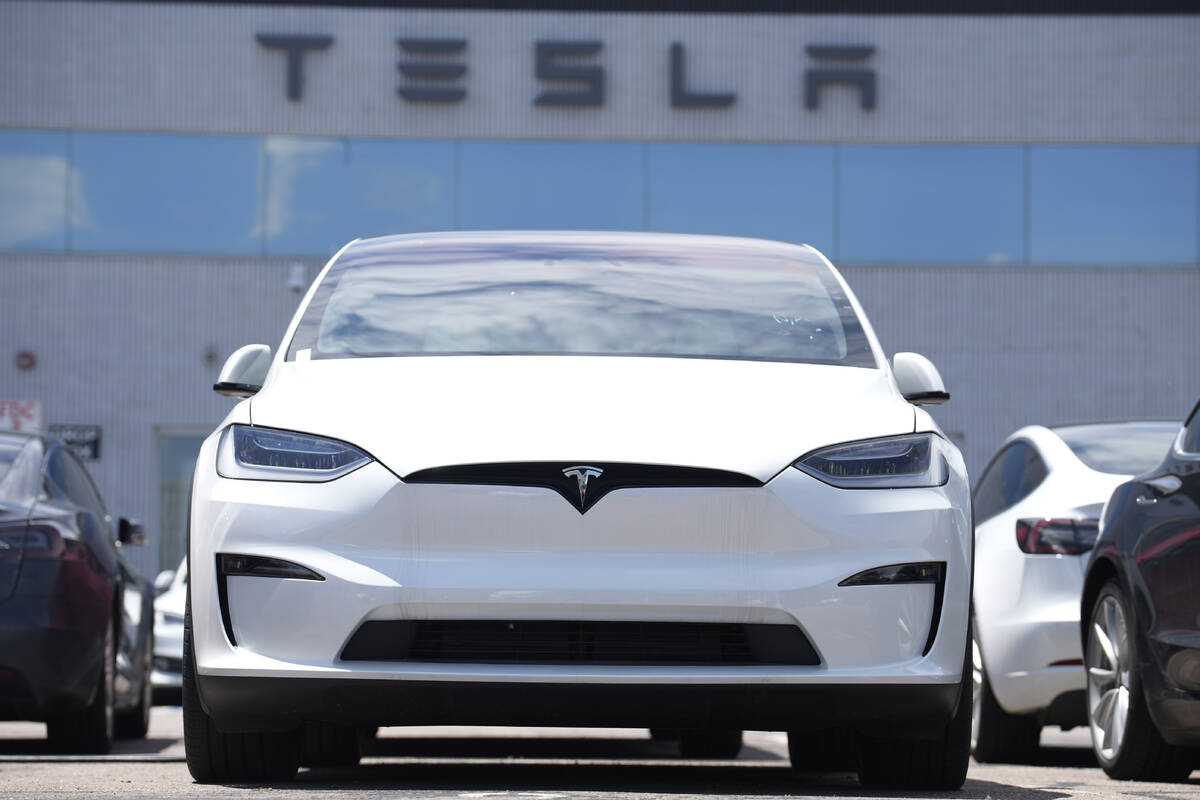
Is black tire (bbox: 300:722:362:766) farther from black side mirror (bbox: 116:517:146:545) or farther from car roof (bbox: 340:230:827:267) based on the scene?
black side mirror (bbox: 116:517:146:545)

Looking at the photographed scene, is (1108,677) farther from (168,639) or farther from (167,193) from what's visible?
(167,193)

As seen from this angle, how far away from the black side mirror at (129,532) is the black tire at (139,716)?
0.53 meters

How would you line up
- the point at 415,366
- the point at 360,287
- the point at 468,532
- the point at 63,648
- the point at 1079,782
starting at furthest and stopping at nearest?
the point at 63,648 → the point at 1079,782 → the point at 360,287 → the point at 415,366 → the point at 468,532

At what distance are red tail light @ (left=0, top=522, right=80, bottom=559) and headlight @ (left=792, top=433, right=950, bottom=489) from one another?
11.5ft

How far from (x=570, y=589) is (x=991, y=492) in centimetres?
437

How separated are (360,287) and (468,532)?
4.46ft

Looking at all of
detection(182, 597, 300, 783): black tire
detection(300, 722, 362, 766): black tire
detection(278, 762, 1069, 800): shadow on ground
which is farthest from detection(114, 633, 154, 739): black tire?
detection(182, 597, 300, 783): black tire

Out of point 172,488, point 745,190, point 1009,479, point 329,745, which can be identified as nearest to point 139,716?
point 329,745

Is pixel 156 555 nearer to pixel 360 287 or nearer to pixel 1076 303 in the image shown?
pixel 1076 303

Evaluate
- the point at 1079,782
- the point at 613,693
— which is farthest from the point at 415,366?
the point at 1079,782

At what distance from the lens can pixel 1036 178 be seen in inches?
997

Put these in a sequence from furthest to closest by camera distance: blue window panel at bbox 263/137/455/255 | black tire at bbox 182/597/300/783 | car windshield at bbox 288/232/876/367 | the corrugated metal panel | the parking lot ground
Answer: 1. the corrugated metal panel
2. blue window panel at bbox 263/137/455/255
3. car windshield at bbox 288/232/876/367
4. black tire at bbox 182/597/300/783
5. the parking lot ground

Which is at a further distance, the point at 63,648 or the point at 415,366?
the point at 63,648

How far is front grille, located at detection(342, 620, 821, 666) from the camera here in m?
4.48
